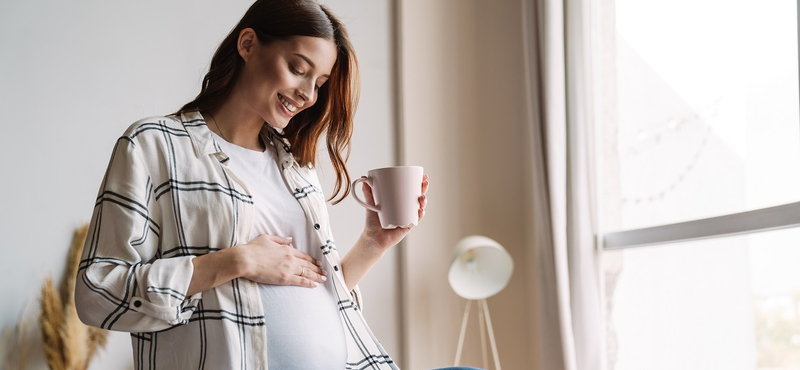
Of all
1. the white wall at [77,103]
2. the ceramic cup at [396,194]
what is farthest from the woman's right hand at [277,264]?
the white wall at [77,103]

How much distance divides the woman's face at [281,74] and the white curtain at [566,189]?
1.31 metres

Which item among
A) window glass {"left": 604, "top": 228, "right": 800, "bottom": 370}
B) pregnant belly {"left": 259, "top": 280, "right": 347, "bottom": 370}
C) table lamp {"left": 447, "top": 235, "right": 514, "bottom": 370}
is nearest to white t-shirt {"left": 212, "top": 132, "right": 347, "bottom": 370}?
pregnant belly {"left": 259, "top": 280, "right": 347, "bottom": 370}

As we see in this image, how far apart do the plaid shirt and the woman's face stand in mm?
113

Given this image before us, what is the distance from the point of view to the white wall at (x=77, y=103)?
2068 millimetres

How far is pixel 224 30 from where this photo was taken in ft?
7.78

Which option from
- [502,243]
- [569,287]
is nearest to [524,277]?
[502,243]

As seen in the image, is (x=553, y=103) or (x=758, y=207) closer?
(x=758, y=207)

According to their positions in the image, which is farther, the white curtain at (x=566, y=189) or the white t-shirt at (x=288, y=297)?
the white curtain at (x=566, y=189)

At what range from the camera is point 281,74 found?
110cm

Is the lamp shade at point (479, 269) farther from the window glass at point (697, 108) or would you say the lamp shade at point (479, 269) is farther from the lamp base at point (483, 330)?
the window glass at point (697, 108)

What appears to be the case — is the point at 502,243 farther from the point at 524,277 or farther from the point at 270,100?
the point at 270,100

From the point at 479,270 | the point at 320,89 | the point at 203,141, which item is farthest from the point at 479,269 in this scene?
the point at 203,141

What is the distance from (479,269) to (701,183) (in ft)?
2.48

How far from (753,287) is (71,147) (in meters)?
2.08
